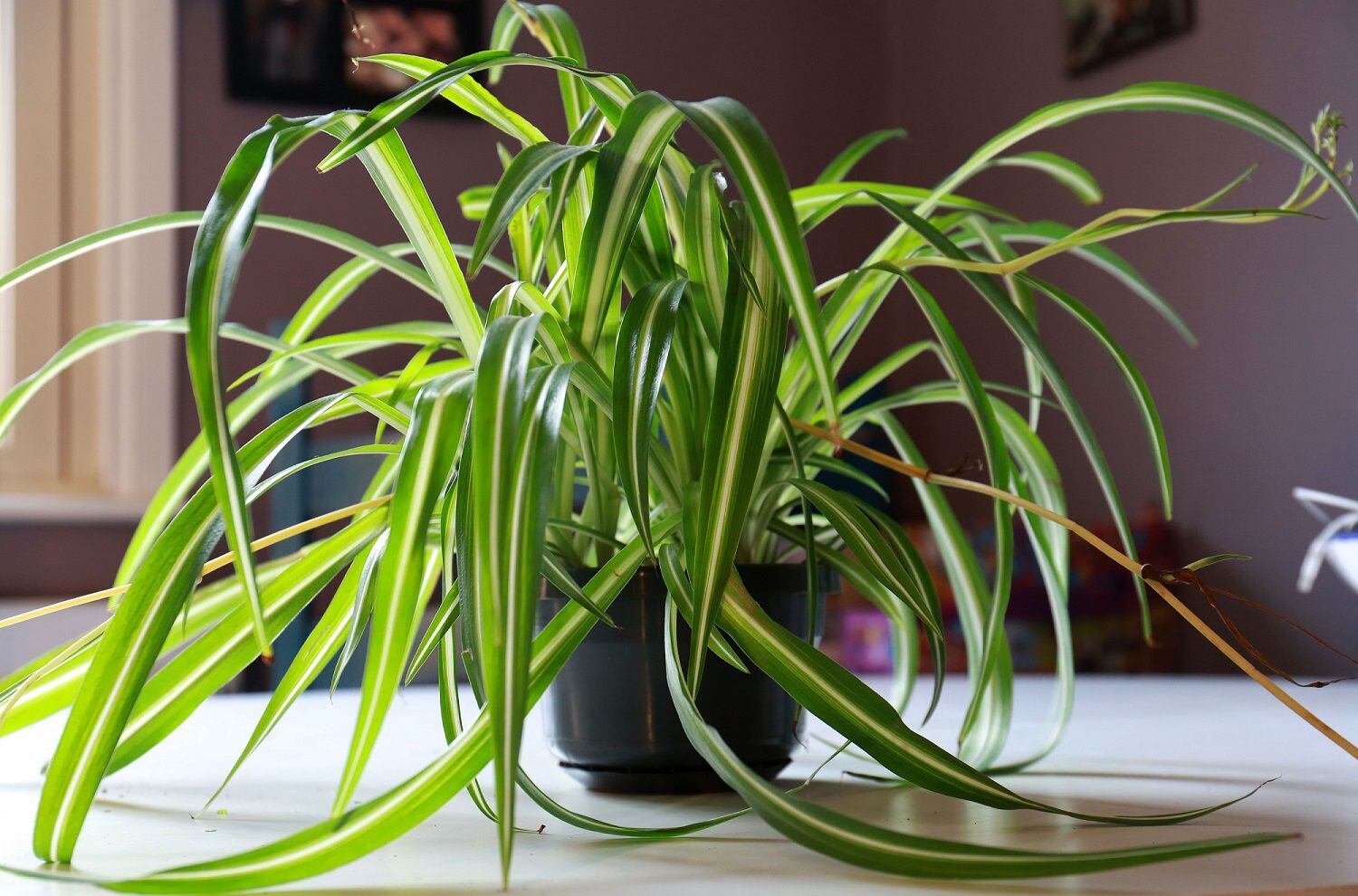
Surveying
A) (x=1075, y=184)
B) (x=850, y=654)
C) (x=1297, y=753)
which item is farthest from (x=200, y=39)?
(x=1297, y=753)

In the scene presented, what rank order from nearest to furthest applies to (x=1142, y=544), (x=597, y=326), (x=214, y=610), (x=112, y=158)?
1. (x=597, y=326)
2. (x=214, y=610)
3. (x=1142, y=544)
4. (x=112, y=158)

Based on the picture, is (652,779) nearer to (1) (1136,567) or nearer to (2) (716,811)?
(2) (716,811)

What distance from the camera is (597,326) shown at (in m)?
0.45

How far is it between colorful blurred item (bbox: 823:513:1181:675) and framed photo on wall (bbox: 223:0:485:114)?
1.43 m

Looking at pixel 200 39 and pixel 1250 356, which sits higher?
pixel 200 39

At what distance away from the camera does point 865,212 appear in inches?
115

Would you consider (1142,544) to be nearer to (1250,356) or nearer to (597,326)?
(1250,356)

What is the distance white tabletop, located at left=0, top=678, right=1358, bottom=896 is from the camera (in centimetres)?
36

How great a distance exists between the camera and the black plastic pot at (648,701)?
0.50 meters

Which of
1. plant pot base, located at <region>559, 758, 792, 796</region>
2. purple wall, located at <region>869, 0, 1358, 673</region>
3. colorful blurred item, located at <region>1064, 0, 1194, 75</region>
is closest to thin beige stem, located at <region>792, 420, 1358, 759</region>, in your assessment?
plant pot base, located at <region>559, 758, 792, 796</region>

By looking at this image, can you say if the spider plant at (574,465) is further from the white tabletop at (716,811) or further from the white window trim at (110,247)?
the white window trim at (110,247)

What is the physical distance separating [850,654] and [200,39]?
176cm

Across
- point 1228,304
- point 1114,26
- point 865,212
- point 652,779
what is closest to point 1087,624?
point 1228,304

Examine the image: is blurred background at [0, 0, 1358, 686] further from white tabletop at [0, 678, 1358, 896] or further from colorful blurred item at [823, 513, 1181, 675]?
white tabletop at [0, 678, 1358, 896]
